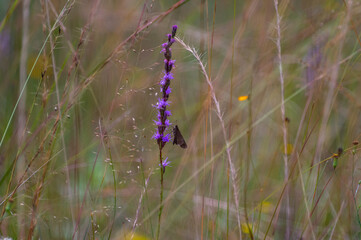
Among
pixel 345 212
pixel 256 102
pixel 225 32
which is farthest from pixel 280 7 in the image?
pixel 345 212

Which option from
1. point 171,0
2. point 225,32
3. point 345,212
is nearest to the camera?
point 345,212

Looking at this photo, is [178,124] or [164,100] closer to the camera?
[164,100]

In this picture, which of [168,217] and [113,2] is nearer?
[168,217]

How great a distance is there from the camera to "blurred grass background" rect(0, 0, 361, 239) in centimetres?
136

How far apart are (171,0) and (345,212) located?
1.34 metres

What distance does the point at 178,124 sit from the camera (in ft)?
5.98

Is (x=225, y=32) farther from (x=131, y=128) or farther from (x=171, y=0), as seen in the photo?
(x=131, y=128)

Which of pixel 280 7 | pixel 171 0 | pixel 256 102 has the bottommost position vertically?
pixel 256 102

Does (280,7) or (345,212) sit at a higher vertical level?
(280,7)

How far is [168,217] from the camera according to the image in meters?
1.61

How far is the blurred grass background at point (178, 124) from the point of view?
53.5 inches

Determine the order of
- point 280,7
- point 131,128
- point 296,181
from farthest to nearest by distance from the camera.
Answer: point 280,7 → point 296,181 → point 131,128

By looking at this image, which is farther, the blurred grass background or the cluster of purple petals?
the blurred grass background

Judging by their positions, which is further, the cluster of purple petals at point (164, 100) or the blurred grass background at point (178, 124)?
the blurred grass background at point (178, 124)
